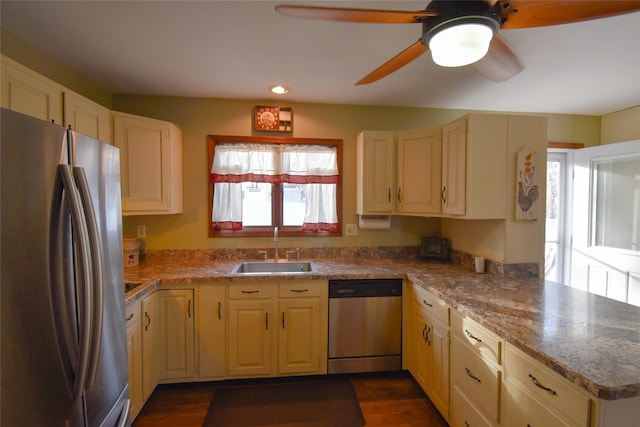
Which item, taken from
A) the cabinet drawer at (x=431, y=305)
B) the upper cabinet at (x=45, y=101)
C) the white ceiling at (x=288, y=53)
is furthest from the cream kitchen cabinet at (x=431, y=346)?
the upper cabinet at (x=45, y=101)

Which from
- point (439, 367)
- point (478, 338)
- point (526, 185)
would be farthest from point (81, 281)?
point (526, 185)

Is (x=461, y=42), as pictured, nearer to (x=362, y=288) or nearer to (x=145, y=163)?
(x=362, y=288)

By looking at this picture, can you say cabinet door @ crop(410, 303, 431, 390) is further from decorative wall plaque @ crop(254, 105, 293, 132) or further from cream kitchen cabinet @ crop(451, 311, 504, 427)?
decorative wall plaque @ crop(254, 105, 293, 132)

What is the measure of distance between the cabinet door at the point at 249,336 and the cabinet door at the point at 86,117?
153cm

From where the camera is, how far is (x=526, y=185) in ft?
6.74

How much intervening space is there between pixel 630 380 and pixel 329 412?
164cm

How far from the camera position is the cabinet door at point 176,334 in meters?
2.11

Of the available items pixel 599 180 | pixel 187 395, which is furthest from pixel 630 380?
pixel 599 180

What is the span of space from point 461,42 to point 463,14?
0.37ft

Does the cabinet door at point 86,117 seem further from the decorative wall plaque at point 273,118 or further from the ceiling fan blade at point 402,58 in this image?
the ceiling fan blade at point 402,58

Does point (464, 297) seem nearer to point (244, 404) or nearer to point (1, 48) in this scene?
point (244, 404)

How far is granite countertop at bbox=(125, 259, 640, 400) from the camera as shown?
3.14ft

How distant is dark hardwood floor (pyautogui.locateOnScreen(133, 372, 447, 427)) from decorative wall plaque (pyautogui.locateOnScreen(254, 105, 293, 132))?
2.26 meters

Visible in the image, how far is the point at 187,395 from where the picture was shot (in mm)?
2119
